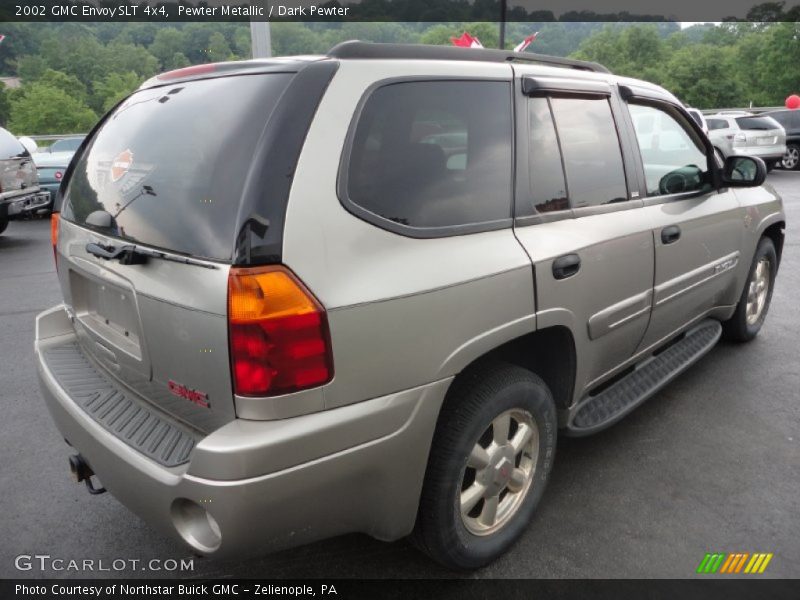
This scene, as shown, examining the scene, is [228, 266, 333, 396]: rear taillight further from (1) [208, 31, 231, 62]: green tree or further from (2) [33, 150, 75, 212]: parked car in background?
(1) [208, 31, 231, 62]: green tree

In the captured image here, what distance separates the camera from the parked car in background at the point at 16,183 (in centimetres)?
842

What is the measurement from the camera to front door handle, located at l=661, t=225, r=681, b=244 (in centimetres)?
302

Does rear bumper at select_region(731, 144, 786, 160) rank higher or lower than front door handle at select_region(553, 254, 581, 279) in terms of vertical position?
lower

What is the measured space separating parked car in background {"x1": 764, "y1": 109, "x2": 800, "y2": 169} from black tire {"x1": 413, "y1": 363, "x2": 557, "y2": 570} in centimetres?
1795

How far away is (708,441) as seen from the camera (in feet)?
10.7

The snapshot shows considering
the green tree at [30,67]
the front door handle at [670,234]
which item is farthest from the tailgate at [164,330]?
the green tree at [30,67]

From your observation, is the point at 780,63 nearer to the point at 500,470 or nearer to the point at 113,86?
the point at 113,86

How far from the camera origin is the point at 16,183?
8617 millimetres

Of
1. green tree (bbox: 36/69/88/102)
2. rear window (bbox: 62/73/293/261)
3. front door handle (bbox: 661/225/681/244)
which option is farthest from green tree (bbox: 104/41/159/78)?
front door handle (bbox: 661/225/681/244)

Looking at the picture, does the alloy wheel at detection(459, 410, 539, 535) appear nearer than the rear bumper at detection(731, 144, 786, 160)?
Yes

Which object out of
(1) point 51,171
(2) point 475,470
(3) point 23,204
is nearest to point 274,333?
(2) point 475,470

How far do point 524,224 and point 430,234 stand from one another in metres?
0.50

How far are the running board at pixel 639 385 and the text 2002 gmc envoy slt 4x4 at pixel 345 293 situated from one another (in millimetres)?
26

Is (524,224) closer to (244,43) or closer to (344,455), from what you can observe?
(344,455)
